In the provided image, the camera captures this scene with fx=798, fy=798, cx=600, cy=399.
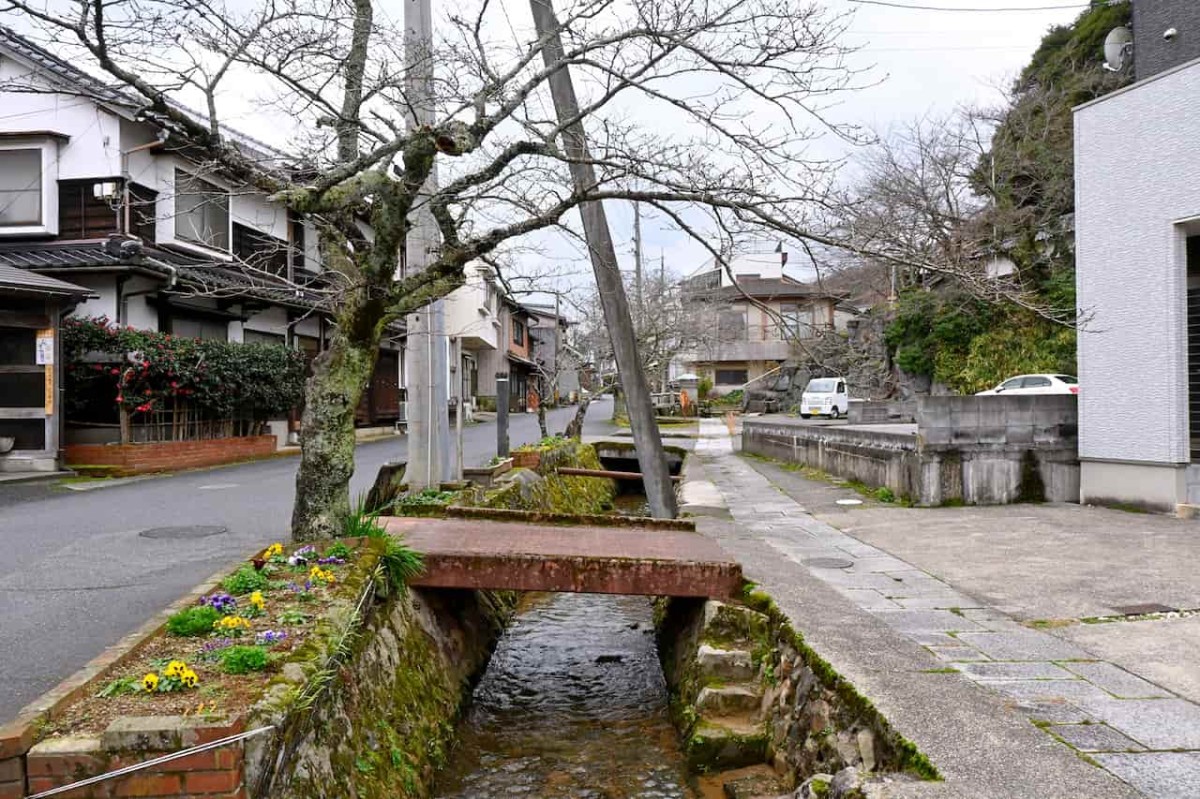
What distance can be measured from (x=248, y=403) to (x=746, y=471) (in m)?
11.1

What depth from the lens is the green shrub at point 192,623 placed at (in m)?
4.21

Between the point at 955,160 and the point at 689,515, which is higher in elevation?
the point at 955,160

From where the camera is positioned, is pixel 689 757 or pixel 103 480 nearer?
pixel 689 757

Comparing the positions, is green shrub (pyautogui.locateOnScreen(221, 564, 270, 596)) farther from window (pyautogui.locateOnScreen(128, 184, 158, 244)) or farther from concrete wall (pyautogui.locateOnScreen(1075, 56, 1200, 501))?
window (pyautogui.locateOnScreen(128, 184, 158, 244))

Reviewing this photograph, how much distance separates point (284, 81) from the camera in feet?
20.6

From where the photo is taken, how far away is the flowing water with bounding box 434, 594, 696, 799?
5.08 metres

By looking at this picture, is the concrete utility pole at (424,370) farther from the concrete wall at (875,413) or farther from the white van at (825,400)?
the white van at (825,400)

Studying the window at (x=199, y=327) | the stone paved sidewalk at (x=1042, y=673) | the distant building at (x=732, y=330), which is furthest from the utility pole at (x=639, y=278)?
the stone paved sidewalk at (x=1042, y=673)

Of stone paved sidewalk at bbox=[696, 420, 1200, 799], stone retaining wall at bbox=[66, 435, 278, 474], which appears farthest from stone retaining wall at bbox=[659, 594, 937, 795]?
stone retaining wall at bbox=[66, 435, 278, 474]

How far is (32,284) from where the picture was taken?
13.2 metres

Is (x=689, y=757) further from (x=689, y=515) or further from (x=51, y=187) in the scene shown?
(x=51, y=187)

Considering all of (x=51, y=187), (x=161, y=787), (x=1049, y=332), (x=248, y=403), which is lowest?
(x=161, y=787)

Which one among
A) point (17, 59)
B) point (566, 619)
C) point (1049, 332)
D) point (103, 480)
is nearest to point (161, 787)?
point (566, 619)

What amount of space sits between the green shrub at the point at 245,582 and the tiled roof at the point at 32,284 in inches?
431
